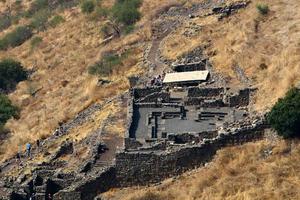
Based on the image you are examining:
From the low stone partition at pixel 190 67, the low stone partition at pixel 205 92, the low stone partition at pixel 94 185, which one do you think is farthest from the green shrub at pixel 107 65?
the low stone partition at pixel 94 185

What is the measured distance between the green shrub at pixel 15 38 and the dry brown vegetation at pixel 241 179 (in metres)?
46.3

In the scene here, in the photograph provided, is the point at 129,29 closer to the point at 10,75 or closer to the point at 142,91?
the point at 10,75

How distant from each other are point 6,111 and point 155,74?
39.4ft

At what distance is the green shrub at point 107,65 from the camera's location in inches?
1932

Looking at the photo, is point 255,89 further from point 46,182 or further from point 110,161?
point 46,182

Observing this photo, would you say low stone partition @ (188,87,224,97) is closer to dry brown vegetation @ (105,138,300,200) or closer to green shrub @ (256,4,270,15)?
dry brown vegetation @ (105,138,300,200)

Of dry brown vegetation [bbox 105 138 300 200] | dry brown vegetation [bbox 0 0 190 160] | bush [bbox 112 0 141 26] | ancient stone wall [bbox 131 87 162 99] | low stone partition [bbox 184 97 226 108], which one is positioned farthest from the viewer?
bush [bbox 112 0 141 26]

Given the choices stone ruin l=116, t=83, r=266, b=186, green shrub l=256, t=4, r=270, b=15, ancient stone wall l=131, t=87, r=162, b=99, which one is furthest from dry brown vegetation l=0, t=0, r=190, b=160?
green shrub l=256, t=4, r=270, b=15

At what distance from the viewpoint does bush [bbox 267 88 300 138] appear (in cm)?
2728

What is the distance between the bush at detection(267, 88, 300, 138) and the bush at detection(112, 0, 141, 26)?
3624cm

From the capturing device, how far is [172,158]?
28.1 m

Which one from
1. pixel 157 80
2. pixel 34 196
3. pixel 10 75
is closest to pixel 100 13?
pixel 10 75

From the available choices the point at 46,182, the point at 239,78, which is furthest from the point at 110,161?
the point at 239,78

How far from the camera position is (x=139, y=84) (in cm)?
4103
